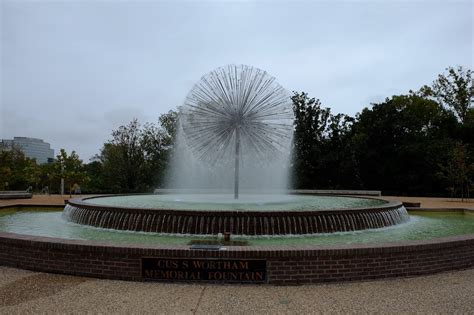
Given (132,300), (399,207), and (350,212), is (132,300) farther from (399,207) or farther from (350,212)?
(399,207)

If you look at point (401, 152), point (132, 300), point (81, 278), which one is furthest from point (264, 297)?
point (401, 152)

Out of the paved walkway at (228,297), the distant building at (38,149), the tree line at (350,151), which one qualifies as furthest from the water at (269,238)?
the distant building at (38,149)

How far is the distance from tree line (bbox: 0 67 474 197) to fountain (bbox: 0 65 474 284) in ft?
53.4

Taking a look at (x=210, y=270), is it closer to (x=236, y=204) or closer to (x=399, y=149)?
(x=236, y=204)

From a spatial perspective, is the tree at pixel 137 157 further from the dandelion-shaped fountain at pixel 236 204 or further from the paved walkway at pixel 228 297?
the paved walkway at pixel 228 297

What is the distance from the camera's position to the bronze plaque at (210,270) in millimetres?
6512

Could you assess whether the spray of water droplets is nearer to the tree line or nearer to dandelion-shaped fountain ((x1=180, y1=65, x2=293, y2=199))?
dandelion-shaped fountain ((x1=180, y1=65, x2=293, y2=199))

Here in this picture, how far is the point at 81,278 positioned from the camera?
6781 millimetres

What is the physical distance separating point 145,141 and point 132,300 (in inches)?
1362

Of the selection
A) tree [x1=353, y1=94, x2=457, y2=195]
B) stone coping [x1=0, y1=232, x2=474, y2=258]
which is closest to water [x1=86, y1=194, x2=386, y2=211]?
stone coping [x1=0, y1=232, x2=474, y2=258]

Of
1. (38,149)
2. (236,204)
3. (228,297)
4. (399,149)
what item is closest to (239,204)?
(236,204)

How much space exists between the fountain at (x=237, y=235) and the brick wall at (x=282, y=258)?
0.05 feet

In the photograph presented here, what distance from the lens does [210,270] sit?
6.55 meters

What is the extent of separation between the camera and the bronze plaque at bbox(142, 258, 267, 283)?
651cm
